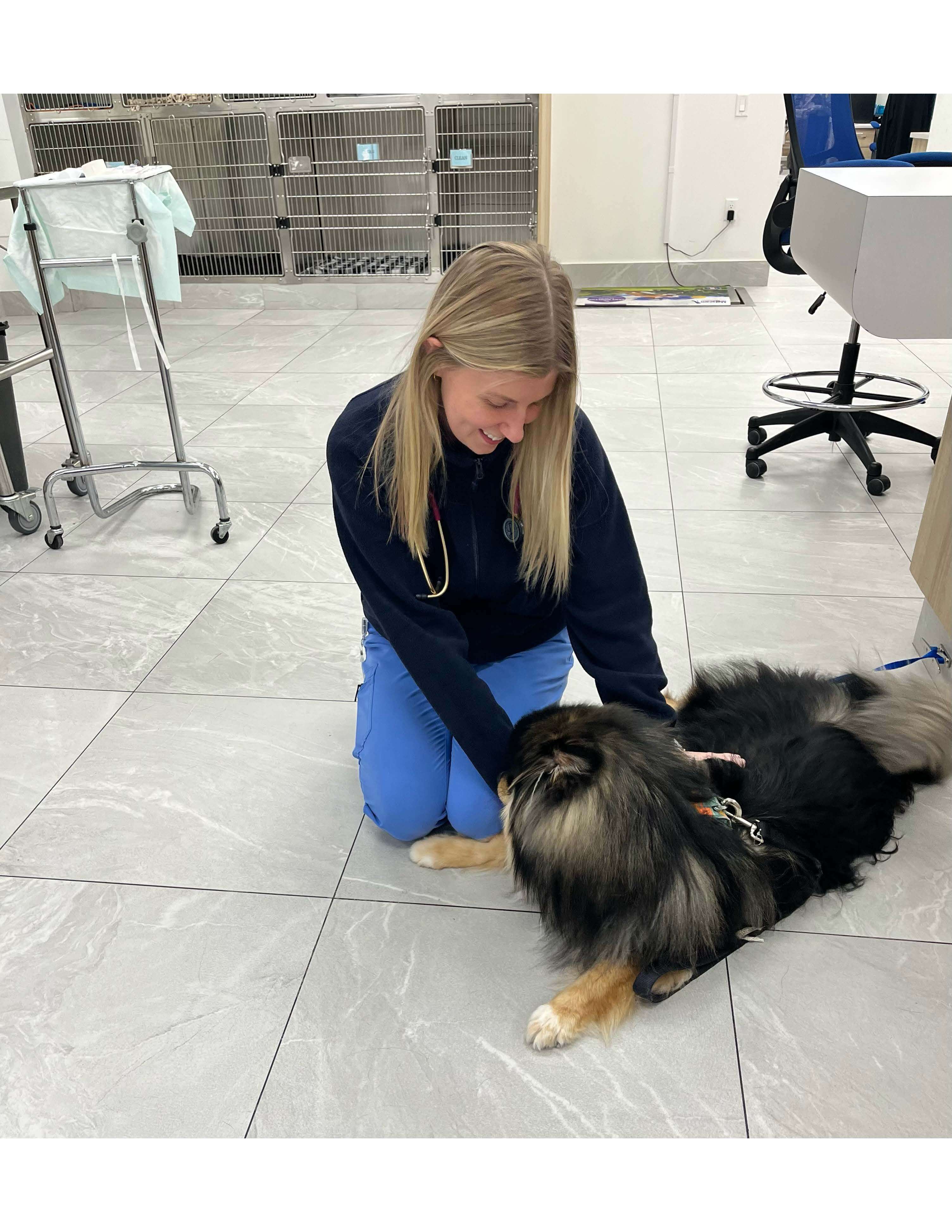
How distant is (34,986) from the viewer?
4.78 feet

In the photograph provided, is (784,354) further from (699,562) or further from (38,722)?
(38,722)

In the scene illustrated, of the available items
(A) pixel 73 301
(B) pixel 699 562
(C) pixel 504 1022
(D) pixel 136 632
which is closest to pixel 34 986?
(C) pixel 504 1022

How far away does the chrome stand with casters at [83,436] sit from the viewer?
273 centimetres

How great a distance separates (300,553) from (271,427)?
1.28 metres

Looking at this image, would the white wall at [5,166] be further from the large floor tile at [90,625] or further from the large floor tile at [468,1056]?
the large floor tile at [468,1056]

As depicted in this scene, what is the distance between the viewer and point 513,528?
1582 mm

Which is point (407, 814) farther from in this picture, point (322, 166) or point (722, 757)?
point (322, 166)

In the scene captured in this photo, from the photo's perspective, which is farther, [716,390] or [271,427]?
[716,390]

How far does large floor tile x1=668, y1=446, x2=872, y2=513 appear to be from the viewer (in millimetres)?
3078

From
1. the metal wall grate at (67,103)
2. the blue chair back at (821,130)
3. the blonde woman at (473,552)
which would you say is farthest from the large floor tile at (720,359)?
the metal wall grate at (67,103)

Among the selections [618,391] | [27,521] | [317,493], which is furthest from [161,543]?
[618,391]

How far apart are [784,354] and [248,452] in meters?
2.76

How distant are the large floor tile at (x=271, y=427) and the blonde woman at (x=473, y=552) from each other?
7.14 ft

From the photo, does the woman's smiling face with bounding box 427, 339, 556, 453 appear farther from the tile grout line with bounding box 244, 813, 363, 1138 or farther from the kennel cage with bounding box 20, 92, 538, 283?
the kennel cage with bounding box 20, 92, 538, 283
